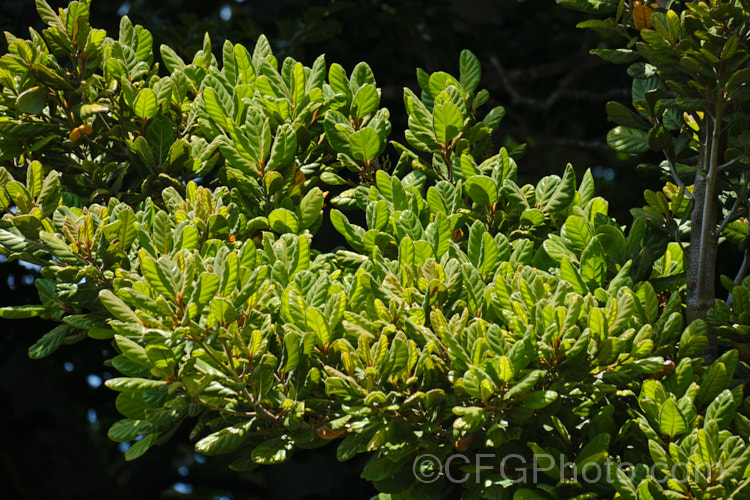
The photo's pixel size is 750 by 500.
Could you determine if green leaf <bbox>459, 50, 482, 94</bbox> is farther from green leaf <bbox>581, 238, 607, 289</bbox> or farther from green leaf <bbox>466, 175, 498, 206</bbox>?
green leaf <bbox>581, 238, 607, 289</bbox>

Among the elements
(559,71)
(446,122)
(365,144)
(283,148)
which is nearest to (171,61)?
(283,148)

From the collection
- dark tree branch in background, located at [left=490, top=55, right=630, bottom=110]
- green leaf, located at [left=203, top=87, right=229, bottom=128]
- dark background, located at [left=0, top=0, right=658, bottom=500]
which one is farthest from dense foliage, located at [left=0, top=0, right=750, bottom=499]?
dark tree branch in background, located at [left=490, top=55, right=630, bottom=110]

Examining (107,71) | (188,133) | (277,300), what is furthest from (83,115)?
(277,300)

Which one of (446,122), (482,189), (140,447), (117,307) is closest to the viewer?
(117,307)

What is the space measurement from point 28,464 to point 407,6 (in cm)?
468

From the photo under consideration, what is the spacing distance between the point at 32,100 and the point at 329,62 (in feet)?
8.90

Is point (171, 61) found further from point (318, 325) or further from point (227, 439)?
point (227, 439)

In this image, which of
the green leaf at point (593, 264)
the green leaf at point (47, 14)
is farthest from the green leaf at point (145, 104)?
the green leaf at point (593, 264)

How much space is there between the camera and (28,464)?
6.10m

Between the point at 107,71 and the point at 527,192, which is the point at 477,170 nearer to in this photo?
the point at 527,192

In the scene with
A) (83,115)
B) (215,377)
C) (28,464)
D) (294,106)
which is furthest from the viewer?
(28,464)

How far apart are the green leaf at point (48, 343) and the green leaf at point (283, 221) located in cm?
60

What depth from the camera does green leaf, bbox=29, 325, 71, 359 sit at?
1846 millimetres

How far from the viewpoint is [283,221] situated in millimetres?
1917
